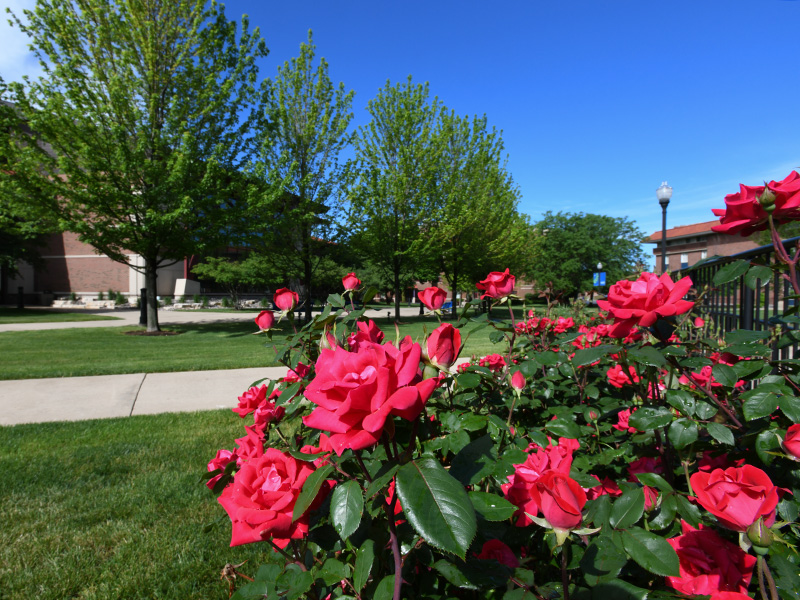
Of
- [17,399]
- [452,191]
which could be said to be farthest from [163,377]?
[452,191]

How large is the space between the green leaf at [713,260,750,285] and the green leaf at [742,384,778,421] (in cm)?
37

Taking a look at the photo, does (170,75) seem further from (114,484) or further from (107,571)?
Answer: (107,571)

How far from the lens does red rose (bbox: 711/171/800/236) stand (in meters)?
1.18

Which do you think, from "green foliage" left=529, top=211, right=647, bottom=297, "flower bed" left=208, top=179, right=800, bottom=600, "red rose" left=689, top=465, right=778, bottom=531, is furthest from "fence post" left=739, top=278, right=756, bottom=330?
"green foliage" left=529, top=211, right=647, bottom=297

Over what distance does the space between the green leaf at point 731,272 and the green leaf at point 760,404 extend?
37 cm

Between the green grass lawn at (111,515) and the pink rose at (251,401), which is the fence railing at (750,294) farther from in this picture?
the green grass lawn at (111,515)

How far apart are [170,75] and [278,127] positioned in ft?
11.2

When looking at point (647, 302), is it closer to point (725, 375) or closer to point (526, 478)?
point (725, 375)

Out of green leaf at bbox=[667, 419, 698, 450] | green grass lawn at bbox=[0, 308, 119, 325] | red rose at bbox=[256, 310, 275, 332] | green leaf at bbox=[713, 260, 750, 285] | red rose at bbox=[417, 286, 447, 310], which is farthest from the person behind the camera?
green grass lawn at bbox=[0, 308, 119, 325]

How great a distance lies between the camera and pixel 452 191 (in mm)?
17344

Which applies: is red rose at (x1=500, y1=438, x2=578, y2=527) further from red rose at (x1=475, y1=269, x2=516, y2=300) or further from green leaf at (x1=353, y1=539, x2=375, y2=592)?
red rose at (x1=475, y1=269, x2=516, y2=300)

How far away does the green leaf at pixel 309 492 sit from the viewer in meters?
0.67

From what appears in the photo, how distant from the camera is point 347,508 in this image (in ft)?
2.31

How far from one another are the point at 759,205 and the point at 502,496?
110 centimetres
